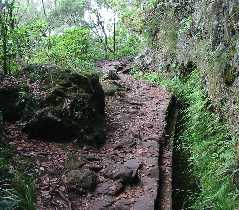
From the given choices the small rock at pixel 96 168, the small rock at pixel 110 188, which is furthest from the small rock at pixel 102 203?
the small rock at pixel 96 168

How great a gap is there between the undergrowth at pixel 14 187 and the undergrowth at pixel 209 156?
2.12m

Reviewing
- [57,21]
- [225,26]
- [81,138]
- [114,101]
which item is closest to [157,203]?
[81,138]

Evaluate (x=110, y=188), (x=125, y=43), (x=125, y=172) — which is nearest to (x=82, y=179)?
(x=110, y=188)

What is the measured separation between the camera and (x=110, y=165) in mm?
6145

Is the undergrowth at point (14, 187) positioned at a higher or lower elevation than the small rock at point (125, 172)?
higher

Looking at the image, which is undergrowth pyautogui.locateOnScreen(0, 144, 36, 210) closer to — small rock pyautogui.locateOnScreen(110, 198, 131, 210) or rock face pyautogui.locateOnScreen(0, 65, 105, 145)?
small rock pyautogui.locateOnScreen(110, 198, 131, 210)

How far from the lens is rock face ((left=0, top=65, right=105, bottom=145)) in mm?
6613

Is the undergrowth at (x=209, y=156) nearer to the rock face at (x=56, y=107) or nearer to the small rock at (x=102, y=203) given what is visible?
the small rock at (x=102, y=203)

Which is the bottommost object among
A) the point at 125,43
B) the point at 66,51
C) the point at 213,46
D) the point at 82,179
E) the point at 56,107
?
the point at 82,179

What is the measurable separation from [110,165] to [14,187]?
6.65 feet

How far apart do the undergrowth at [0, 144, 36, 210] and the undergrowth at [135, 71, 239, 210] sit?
2118mm

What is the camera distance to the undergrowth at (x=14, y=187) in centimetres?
386

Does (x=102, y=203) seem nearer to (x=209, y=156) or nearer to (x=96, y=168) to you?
(x=96, y=168)

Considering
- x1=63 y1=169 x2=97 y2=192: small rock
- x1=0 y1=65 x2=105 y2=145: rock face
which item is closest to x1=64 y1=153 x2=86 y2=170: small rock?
x1=63 y1=169 x2=97 y2=192: small rock
